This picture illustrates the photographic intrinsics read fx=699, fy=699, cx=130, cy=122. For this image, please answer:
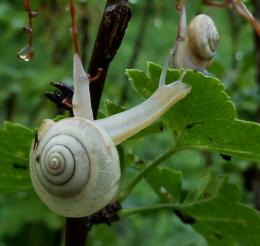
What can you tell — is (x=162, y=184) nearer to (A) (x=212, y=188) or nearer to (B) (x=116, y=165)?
(A) (x=212, y=188)

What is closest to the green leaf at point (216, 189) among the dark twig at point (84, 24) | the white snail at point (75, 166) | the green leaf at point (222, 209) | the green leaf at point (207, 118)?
the green leaf at point (222, 209)

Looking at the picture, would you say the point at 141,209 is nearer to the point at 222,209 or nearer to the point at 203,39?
the point at 222,209

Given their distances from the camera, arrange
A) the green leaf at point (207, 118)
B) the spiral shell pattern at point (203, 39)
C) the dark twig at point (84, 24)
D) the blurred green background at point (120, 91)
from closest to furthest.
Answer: the green leaf at point (207, 118)
the spiral shell pattern at point (203, 39)
the dark twig at point (84, 24)
the blurred green background at point (120, 91)

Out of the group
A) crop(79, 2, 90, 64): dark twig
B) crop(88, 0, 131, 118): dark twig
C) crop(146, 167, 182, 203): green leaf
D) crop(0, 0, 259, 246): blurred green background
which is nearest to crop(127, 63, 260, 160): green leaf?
crop(88, 0, 131, 118): dark twig

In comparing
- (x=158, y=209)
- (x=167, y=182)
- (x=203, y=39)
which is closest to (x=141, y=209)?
(x=158, y=209)

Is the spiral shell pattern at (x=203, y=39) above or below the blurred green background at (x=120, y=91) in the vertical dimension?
above

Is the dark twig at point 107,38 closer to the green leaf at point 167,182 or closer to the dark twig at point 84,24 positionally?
the green leaf at point 167,182
